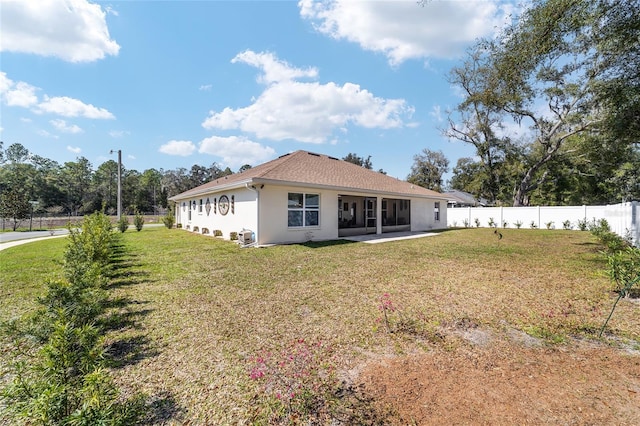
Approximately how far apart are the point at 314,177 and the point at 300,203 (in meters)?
1.66

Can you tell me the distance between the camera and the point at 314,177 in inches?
514

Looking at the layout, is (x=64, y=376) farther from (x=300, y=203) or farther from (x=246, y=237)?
(x=300, y=203)

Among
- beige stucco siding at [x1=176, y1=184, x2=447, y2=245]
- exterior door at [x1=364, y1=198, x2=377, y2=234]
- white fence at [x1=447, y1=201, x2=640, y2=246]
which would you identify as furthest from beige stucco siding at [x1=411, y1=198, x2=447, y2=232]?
white fence at [x1=447, y1=201, x2=640, y2=246]

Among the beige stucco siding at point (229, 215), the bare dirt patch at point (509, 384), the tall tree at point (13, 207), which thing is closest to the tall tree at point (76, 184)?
the tall tree at point (13, 207)

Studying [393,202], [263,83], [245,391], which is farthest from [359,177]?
[245,391]

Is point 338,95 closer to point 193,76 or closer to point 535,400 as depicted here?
point 193,76

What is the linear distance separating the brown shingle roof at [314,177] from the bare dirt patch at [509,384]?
874 cm

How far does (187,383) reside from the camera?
2.59m

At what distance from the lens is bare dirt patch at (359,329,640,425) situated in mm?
2148

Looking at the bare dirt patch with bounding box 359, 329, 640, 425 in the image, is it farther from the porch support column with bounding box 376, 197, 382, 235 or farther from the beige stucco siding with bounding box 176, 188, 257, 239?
the porch support column with bounding box 376, 197, 382, 235

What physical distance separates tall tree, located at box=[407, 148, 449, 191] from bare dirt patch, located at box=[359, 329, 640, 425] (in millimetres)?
50324

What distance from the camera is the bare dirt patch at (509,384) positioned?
2.15 m

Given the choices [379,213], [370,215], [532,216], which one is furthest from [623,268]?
[532,216]

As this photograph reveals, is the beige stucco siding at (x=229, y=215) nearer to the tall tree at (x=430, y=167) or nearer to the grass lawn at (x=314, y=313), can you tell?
the grass lawn at (x=314, y=313)
